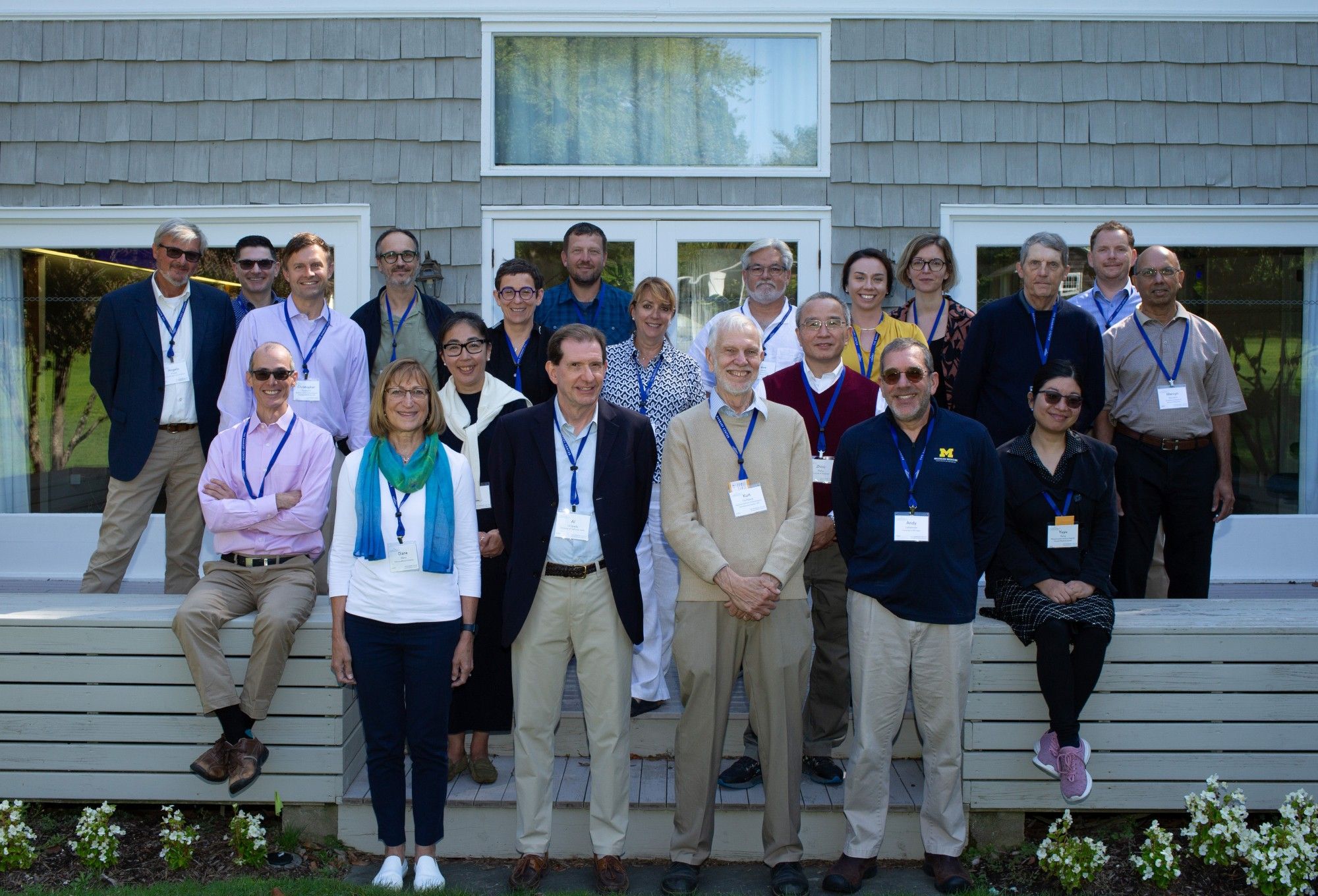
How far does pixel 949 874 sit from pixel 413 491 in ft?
7.06

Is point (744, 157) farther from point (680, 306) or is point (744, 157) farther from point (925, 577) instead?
point (925, 577)

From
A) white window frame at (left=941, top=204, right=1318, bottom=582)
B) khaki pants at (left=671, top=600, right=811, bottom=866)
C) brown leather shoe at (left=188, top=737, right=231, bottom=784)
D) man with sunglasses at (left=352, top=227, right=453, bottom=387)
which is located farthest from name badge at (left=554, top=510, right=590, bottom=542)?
white window frame at (left=941, top=204, right=1318, bottom=582)

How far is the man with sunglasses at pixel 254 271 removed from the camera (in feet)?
16.2

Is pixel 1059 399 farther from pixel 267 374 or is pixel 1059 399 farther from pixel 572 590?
pixel 267 374

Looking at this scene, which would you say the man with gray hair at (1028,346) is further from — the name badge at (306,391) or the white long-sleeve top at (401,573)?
the name badge at (306,391)

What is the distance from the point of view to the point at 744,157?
6.29 meters

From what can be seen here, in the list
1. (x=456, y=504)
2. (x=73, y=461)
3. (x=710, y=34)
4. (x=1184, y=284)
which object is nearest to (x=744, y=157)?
(x=710, y=34)

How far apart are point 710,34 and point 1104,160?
2.48 metres

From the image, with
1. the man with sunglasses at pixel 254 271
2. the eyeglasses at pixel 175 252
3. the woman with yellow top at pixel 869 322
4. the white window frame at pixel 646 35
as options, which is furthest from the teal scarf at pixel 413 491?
the white window frame at pixel 646 35

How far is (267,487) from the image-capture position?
3752mm

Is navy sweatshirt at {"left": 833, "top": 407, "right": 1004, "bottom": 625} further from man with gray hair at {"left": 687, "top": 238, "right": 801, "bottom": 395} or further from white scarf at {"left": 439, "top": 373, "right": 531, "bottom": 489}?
white scarf at {"left": 439, "top": 373, "right": 531, "bottom": 489}

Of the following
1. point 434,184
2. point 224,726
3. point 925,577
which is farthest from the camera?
point 434,184

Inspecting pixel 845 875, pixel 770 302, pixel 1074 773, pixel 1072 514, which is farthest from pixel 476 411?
pixel 1074 773

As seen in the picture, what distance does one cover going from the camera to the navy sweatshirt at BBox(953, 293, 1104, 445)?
13.9 feet
